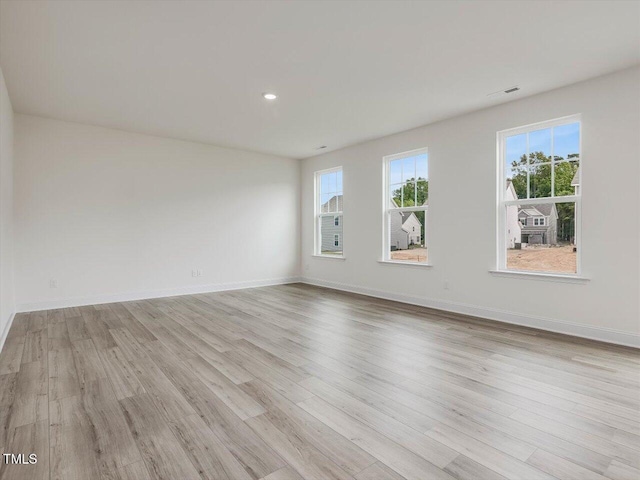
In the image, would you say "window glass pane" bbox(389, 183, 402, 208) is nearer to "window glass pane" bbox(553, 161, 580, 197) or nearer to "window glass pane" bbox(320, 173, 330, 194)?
"window glass pane" bbox(320, 173, 330, 194)

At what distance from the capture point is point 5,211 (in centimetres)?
388

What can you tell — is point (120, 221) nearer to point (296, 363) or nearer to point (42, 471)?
point (296, 363)

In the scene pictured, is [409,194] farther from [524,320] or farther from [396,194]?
[524,320]

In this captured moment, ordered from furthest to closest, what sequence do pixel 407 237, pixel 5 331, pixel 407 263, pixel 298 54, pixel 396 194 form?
pixel 396 194, pixel 407 237, pixel 407 263, pixel 5 331, pixel 298 54

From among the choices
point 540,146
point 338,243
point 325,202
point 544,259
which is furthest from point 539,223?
point 325,202

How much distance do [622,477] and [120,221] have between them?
6.15 m

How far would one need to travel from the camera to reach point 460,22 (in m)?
2.64

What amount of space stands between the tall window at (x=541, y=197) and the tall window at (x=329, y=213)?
3090 millimetres

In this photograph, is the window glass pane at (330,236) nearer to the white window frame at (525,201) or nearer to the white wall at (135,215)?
the white wall at (135,215)

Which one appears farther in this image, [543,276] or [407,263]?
[407,263]

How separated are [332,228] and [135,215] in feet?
11.7

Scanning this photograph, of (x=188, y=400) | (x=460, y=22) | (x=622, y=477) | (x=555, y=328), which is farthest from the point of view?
(x=555, y=328)

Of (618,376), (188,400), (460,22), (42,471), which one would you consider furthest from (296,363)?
(460,22)

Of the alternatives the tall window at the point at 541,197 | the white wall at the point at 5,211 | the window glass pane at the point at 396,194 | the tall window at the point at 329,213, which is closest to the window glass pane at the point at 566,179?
the tall window at the point at 541,197
